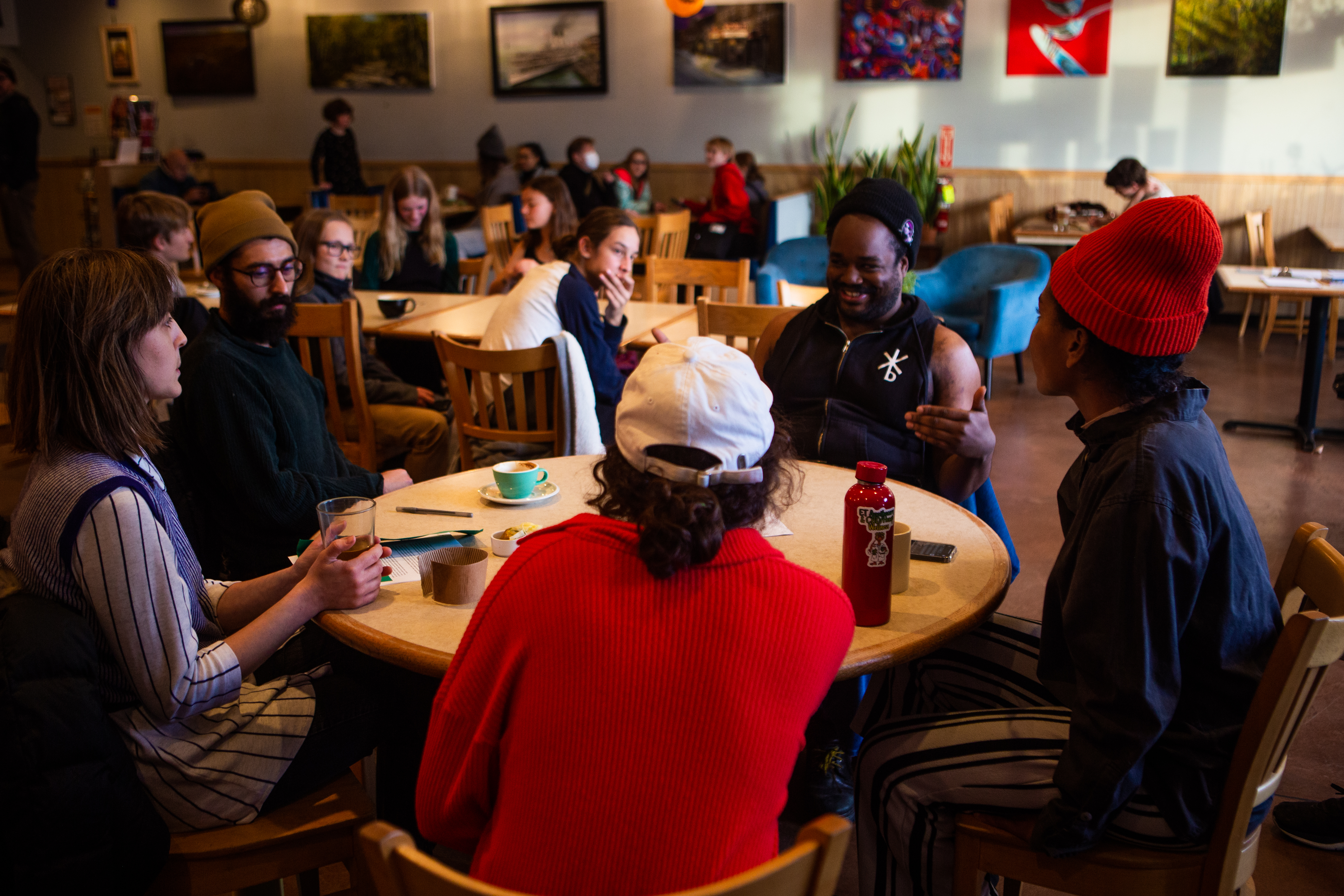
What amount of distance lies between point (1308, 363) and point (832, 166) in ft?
13.3

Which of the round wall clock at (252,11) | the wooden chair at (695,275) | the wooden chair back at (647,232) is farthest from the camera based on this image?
the round wall clock at (252,11)

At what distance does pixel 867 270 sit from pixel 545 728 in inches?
59.2

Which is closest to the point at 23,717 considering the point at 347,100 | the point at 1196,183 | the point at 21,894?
the point at 21,894

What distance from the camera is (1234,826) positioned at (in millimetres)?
1277

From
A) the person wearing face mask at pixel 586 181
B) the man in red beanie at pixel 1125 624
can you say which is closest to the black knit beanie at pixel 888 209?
the man in red beanie at pixel 1125 624

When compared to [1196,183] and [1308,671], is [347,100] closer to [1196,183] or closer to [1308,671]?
[1196,183]

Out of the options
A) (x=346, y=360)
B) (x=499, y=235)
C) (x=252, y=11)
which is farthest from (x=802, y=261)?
(x=252, y=11)

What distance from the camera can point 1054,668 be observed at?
4.62 feet

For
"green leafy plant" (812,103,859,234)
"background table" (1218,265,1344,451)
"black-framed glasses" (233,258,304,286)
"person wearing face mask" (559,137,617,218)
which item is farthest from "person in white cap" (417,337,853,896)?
"person wearing face mask" (559,137,617,218)

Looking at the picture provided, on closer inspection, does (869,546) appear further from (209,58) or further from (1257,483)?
(209,58)

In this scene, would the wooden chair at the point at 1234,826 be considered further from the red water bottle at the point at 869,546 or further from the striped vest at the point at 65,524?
the striped vest at the point at 65,524

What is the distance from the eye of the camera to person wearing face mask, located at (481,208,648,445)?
3.13 metres

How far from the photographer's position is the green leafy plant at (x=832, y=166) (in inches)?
316

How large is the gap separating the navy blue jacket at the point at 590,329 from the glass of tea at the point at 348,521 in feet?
5.13
